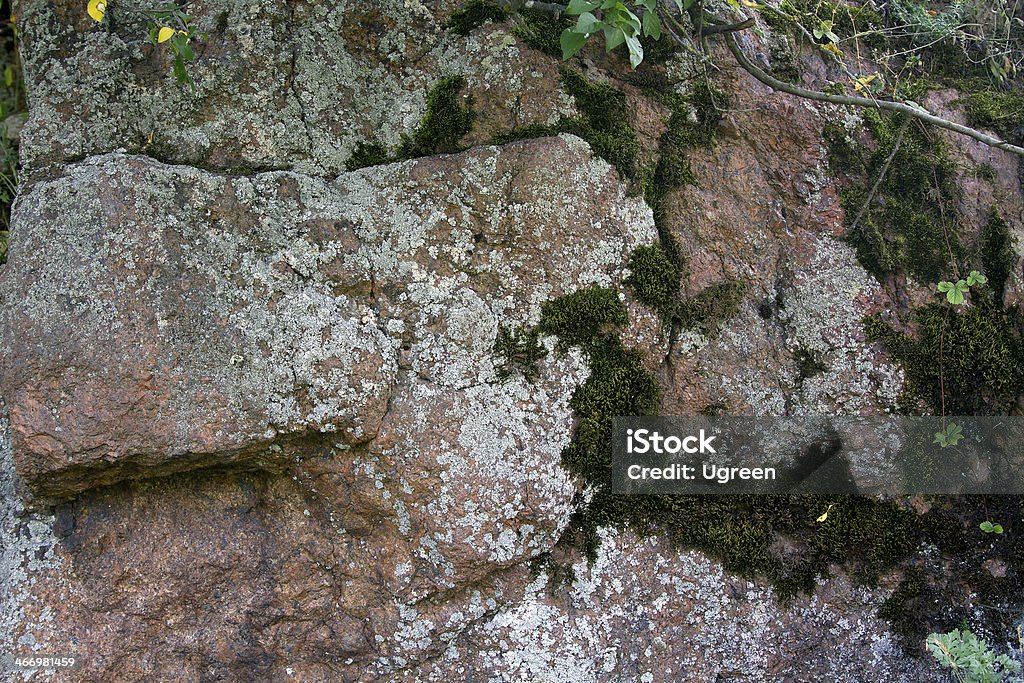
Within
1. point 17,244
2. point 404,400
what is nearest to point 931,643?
point 404,400

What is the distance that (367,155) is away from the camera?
8.21ft

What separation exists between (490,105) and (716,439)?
1302 millimetres

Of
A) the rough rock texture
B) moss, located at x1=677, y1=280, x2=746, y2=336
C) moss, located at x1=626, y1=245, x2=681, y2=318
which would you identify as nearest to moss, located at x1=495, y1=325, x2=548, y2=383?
the rough rock texture

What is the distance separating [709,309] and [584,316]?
414 mm

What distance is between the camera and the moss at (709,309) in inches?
96.2

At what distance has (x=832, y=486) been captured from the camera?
2.38m

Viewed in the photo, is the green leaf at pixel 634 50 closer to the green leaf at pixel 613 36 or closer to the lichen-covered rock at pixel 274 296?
the green leaf at pixel 613 36

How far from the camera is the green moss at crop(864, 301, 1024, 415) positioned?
2441mm

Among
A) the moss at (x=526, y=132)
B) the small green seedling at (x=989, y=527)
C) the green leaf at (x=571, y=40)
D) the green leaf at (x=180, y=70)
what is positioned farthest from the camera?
the moss at (x=526, y=132)

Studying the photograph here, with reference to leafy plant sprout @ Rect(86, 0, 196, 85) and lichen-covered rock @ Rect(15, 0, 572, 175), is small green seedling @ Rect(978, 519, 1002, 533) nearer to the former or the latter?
lichen-covered rock @ Rect(15, 0, 572, 175)

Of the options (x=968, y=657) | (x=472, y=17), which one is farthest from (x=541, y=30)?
(x=968, y=657)

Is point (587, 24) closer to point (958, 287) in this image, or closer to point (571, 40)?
point (571, 40)

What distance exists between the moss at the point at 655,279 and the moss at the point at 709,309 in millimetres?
47

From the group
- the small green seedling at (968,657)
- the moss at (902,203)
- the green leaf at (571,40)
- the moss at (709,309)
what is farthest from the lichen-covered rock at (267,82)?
the small green seedling at (968,657)
